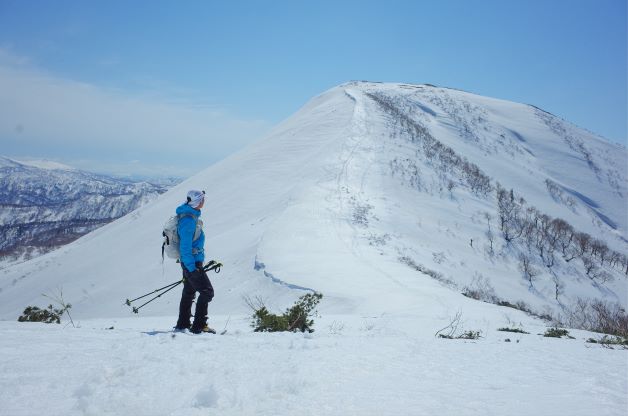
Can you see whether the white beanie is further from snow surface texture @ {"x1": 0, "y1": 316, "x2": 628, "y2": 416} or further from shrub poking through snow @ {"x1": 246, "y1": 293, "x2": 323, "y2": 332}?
shrub poking through snow @ {"x1": 246, "y1": 293, "x2": 323, "y2": 332}

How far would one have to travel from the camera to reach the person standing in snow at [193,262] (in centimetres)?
598

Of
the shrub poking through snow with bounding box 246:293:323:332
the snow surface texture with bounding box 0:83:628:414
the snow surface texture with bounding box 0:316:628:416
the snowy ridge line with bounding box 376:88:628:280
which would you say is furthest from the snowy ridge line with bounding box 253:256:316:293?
the snowy ridge line with bounding box 376:88:628:280

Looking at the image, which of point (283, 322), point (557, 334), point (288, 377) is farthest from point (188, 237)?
point (557, 334)

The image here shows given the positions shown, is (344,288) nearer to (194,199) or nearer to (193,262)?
(193,262)

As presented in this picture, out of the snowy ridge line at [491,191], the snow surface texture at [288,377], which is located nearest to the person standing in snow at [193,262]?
the snow surface texture at [288,377]

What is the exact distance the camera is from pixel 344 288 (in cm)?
1265

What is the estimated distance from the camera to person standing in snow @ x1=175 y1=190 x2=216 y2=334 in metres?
5.98

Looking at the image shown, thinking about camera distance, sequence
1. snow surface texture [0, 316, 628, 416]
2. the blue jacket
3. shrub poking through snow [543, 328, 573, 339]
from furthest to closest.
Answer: shrub poking through snow [543, 328, 573, 339] < the blue jacket < snow surface texture [0, 316, 628, 416]

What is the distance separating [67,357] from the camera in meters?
3.82

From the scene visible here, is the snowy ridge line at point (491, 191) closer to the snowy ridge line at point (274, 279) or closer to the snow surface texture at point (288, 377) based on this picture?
the snowy ridge line at point (274, 279)

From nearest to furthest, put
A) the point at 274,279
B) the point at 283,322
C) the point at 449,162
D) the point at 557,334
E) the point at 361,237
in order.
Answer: the point at 283,322 → the point at 557,334 → the point at 274,279 → the point at 361,237 → the point at 449,162

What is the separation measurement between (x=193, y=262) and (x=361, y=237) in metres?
16.4

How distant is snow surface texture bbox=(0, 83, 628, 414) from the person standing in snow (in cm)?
89

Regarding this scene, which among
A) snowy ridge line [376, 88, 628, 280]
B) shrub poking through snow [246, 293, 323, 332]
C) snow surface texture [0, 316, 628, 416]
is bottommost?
shrub poking through snow [246, 293, 323, 332]
